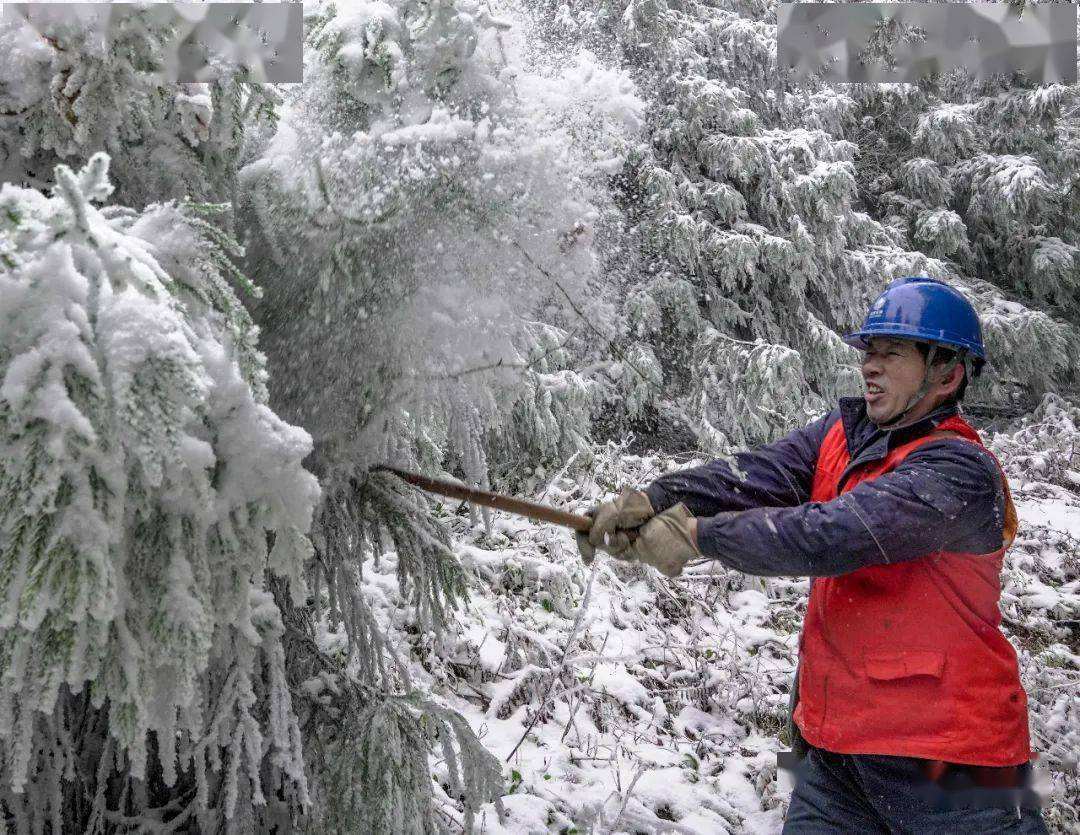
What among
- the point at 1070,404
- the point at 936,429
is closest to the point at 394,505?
the point at 936,429

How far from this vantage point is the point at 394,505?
8.15 ft

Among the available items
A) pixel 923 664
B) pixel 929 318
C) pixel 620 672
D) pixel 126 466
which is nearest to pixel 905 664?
pixel 923 664

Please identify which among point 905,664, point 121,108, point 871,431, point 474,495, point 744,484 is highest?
point 121,108

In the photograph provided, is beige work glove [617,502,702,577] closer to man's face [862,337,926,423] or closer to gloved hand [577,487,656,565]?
gloved hand [577,487,656,565]

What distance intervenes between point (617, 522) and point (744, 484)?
55cm

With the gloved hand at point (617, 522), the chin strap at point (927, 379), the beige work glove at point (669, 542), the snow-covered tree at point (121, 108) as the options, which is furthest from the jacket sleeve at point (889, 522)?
the snow-covered tree at point (121, 108)

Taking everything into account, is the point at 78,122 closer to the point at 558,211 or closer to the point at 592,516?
the point at 558,211

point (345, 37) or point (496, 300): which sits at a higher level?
point (345, 37)

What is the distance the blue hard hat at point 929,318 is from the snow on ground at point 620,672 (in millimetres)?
2112

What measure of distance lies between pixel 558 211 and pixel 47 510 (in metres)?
1.37

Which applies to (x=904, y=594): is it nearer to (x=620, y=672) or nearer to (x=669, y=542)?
(x=669, y=542)

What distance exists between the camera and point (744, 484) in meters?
3.00

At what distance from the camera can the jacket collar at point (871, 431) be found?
2.59 metres

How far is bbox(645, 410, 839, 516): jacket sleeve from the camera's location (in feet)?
9.85
